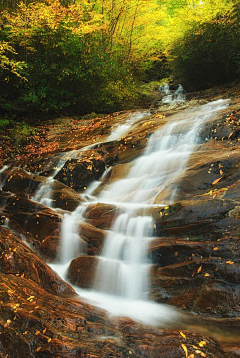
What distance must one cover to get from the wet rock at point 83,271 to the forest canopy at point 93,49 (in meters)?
8.86

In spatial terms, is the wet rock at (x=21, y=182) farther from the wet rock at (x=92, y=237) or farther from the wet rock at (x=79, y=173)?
the wet rock at (x=92, y=237)

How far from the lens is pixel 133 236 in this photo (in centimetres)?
484

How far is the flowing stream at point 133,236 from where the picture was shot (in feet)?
13.2

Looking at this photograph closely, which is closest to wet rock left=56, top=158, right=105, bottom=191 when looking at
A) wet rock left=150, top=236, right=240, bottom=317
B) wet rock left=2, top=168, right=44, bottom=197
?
wet rock left=2, top=168, right=44, bottom=197

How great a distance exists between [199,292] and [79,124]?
34.3 ft

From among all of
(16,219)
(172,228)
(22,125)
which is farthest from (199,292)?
(22,125)

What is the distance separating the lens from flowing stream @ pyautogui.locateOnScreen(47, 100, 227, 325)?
4.01m

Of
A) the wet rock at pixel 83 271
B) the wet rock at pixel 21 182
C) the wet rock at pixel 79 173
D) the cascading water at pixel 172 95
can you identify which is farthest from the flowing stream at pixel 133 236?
the cascading water at pixel 172 95

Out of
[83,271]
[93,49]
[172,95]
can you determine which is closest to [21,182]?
[83,271]

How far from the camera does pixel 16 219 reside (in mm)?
6250

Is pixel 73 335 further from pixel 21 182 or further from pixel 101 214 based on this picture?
pixel 21 182

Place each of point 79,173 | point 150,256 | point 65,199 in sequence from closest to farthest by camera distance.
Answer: point 150,256 < point 65,199 < point 79,173

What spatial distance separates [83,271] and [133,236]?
1.07 m

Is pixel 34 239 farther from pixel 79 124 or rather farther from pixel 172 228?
pixel 79 124
